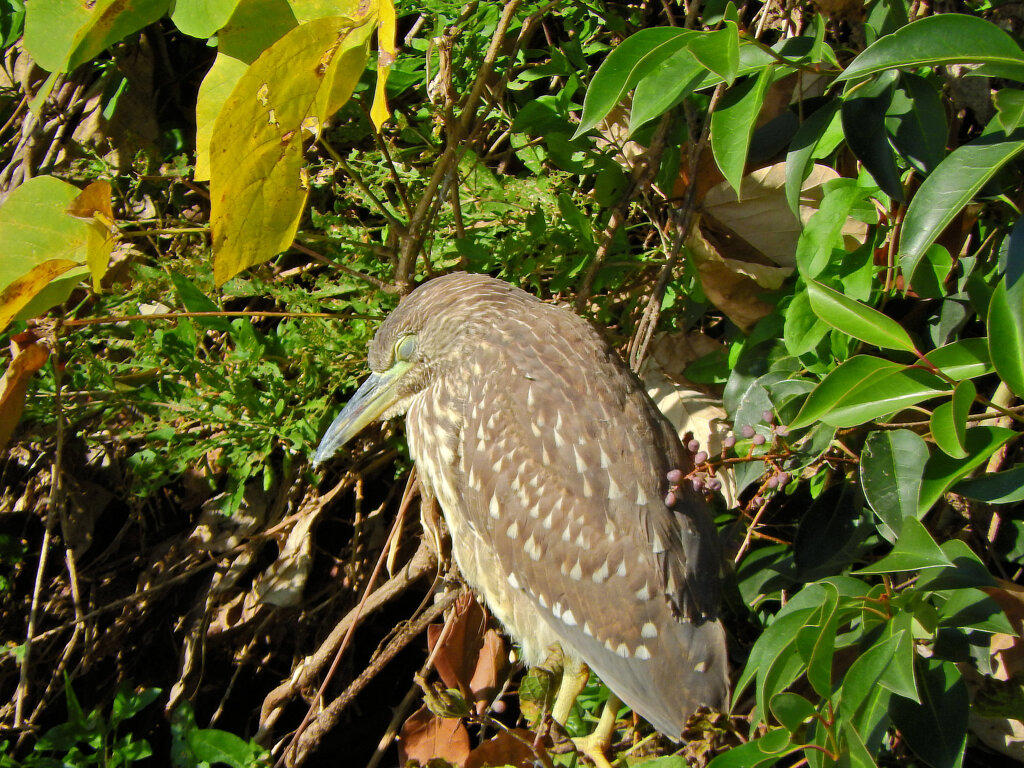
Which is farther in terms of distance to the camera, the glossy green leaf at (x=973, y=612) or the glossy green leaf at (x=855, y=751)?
the glossy green leaf at (x=973, y=612)

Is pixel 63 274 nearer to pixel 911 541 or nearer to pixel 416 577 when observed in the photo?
pixel 416 577

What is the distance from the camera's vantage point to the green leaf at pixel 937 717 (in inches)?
52.3

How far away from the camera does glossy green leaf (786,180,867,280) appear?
5.42 feet

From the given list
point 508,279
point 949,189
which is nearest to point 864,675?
point 949,189

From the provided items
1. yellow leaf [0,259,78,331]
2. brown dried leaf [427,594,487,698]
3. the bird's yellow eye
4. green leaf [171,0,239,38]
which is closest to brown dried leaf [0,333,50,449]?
yellow leaf [0,259,78,331]

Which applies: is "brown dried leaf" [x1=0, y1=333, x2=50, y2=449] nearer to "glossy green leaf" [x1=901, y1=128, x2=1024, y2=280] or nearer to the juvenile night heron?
the juvenile night heron

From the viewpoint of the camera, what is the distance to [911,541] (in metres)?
1.21

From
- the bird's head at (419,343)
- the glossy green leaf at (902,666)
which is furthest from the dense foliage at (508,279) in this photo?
the bird's head at (419,343)

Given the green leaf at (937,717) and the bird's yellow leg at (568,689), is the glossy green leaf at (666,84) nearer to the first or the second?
the green leaf at (937,717)

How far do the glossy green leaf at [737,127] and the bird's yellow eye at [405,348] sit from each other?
1.15 meters

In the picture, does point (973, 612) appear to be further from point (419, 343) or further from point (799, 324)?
point (419, 343)

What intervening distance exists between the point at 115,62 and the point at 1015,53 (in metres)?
2.98

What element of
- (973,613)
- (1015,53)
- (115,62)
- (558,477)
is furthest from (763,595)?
(115,62)

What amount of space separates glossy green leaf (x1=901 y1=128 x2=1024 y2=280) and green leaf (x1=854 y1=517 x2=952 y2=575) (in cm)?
41
